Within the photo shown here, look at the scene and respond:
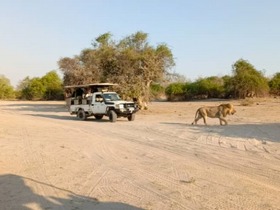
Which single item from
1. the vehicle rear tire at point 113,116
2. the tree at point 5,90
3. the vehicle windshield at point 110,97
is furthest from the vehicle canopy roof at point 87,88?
the tree at point 5,90

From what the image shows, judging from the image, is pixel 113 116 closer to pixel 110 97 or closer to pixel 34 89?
pixel 110 97

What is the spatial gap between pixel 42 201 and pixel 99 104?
18.9m

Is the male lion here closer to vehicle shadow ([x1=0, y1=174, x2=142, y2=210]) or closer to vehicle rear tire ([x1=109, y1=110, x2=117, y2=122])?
vehicle rear tire ([x1=109, y1=110, x2=117, y2=122])

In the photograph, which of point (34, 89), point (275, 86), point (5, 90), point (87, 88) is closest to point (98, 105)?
point (87, 88)

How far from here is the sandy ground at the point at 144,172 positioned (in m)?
6.93

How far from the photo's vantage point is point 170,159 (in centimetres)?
1086

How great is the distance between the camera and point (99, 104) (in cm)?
2584

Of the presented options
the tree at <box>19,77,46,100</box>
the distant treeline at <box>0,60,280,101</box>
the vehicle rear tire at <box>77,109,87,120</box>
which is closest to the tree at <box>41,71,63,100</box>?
the distant treeline at <box>0,60,280,101</box>

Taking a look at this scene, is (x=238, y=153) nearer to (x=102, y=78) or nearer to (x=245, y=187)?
(x=245, y=187)

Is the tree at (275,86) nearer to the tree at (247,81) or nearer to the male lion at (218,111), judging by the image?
the tree at (247,81)

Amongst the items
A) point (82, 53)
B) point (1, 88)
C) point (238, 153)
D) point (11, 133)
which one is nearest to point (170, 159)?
point (238, 153)

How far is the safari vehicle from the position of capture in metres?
24.7

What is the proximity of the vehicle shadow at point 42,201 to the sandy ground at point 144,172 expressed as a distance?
0.02 meters

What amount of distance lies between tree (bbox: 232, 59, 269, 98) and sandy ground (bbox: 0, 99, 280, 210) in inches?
1471
